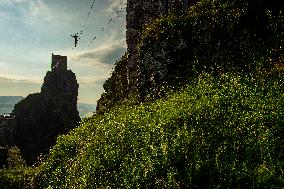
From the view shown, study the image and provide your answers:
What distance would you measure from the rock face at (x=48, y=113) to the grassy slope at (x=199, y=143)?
58.3m

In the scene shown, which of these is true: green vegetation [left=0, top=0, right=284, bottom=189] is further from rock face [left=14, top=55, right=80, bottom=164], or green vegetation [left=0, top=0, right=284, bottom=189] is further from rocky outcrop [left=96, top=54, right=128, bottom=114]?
rock face [left=14, top=55, right=80, bottom=164]

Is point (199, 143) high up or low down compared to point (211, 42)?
down

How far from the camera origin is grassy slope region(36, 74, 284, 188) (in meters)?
7.45

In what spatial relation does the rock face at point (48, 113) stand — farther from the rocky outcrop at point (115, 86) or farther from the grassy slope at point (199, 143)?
the grassy slope at point (199, 143)

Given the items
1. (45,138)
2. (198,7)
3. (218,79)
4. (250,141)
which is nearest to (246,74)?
(218,79)

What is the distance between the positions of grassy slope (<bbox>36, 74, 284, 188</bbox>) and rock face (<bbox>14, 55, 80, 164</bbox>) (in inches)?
2296

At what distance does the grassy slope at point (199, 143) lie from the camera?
7.45m

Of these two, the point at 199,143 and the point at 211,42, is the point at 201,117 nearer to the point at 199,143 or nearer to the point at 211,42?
the point at 199,143

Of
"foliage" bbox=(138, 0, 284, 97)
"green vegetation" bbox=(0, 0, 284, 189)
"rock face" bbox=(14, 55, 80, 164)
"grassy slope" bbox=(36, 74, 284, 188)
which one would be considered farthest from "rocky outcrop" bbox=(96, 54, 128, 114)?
"rock face" bbox=(14, 55, 80, 164)

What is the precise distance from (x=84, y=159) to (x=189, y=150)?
452cm

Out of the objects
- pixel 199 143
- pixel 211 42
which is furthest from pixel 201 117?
pixel 211 42

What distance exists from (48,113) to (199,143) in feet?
224

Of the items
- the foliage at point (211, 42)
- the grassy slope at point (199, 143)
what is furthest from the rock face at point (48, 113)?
the grassy slope at point (199, 143)

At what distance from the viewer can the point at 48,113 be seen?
2901 inches
